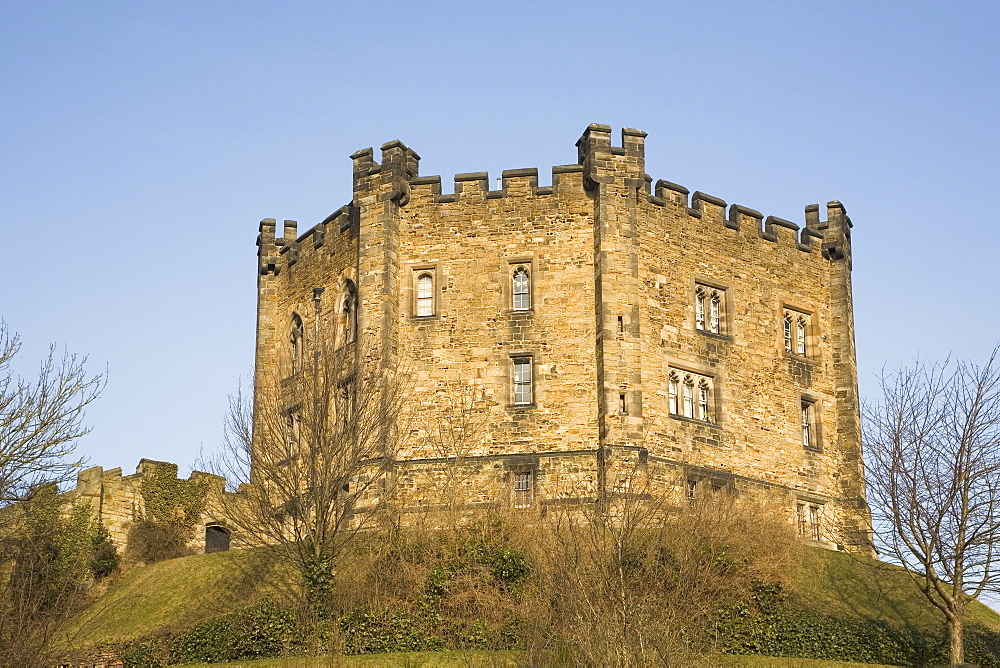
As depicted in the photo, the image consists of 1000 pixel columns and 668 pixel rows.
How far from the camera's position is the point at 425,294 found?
41562mm

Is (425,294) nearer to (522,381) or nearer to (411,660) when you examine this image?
(522,381)

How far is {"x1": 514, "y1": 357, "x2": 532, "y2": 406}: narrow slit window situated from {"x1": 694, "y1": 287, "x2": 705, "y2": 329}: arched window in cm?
521

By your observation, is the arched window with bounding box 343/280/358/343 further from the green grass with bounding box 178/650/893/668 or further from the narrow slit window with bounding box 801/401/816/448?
the narrow slit window with bounding box 801/401/816/448

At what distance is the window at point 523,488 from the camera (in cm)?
3900

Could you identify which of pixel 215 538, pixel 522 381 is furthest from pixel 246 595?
pixel 522 381

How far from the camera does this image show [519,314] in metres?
40.7

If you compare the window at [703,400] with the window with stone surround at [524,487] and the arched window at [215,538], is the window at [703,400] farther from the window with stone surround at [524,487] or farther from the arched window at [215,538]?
the arched window at [215,538]

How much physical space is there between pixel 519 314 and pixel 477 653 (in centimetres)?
1312

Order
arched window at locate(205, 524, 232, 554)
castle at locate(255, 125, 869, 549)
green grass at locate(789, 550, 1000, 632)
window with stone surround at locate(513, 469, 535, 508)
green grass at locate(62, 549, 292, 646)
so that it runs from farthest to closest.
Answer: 1. arched window at locate(205, 524, 232, 554)
2. castle at locate(255, 125, 869, 549)
3. window with stone surround at locate(513, 469, 535, 508)
4. green grass at locate(62, 549, 292, 646)
5. green grass at locate(789, 550, 1000, 632)

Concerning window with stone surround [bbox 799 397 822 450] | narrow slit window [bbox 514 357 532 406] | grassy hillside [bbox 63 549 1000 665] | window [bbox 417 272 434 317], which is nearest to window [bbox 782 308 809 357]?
window with stone surround [bbox 799 397 822 450]

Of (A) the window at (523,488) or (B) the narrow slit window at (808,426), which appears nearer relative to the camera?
(A) the window at (523,488)

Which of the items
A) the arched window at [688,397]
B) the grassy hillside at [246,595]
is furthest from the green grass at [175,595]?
the arched window at [688,397]

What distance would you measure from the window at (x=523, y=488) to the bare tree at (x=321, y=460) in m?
3.49

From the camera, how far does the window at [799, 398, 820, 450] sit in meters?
43.5
